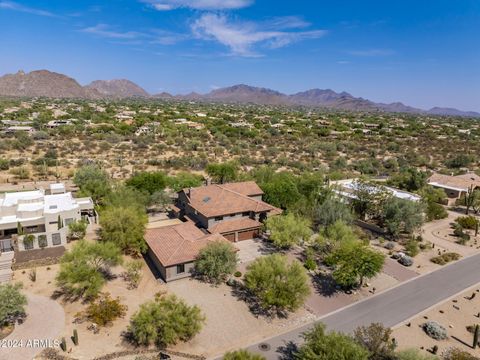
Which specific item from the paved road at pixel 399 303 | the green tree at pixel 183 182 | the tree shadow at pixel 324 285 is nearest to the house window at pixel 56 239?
the green tree at pixel 183 182

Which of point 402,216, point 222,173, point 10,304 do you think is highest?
point 222,173

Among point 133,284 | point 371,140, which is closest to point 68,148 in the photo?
point 133,284

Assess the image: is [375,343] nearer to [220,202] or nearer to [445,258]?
[445,258]

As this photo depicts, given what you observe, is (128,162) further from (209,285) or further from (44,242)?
(209,285)

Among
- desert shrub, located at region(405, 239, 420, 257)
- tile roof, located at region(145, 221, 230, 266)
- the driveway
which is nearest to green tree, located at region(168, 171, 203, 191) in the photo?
tile roof, located at region(145, 221, 230, 266)

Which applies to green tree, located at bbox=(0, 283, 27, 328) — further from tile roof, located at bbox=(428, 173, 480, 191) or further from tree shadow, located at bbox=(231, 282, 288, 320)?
tile roof, located at bbox=(428, 173, 480, 191)

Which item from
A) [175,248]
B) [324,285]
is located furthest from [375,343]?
[175,248]

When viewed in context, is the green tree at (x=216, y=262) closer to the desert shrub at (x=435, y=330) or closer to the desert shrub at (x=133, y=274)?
the desert shrub at (x=133, y=274)
